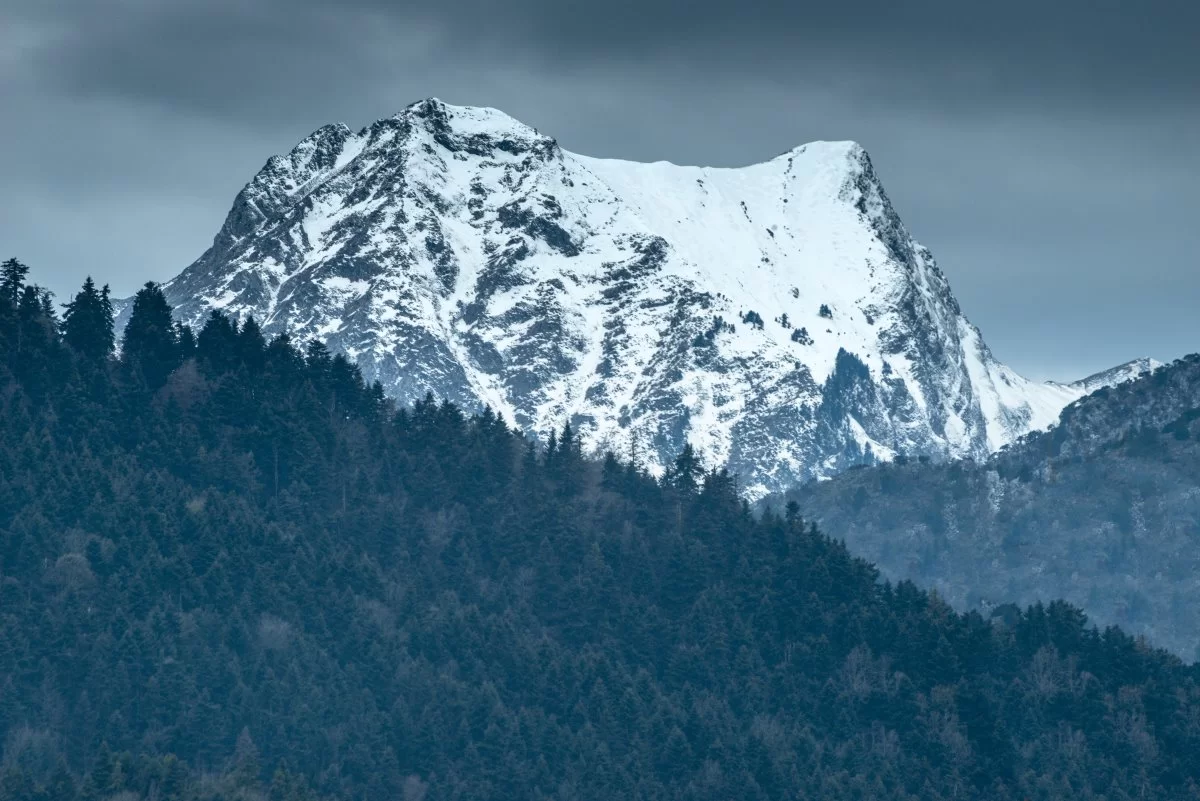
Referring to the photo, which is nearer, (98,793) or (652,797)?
(98,793)

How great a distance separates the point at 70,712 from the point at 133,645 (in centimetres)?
755

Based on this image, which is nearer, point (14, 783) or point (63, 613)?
point (14, 783)

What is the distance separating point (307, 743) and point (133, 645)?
15.5 meters

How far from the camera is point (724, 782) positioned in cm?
19812

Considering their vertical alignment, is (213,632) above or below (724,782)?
above

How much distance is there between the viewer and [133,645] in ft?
629

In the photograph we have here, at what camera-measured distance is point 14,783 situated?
16862cm

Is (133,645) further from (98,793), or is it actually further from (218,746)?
(98,793)

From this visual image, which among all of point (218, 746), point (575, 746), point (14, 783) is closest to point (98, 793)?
point (14, 783)

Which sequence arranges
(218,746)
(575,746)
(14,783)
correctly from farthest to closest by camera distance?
(575,746)
(218,746)
(14,783)

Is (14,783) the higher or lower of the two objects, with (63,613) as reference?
lower

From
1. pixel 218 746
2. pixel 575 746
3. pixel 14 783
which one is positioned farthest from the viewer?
pixel 575 746

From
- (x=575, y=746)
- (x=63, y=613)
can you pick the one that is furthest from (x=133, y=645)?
(x=575, y=746)

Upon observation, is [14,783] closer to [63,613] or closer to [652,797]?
[63,613]
